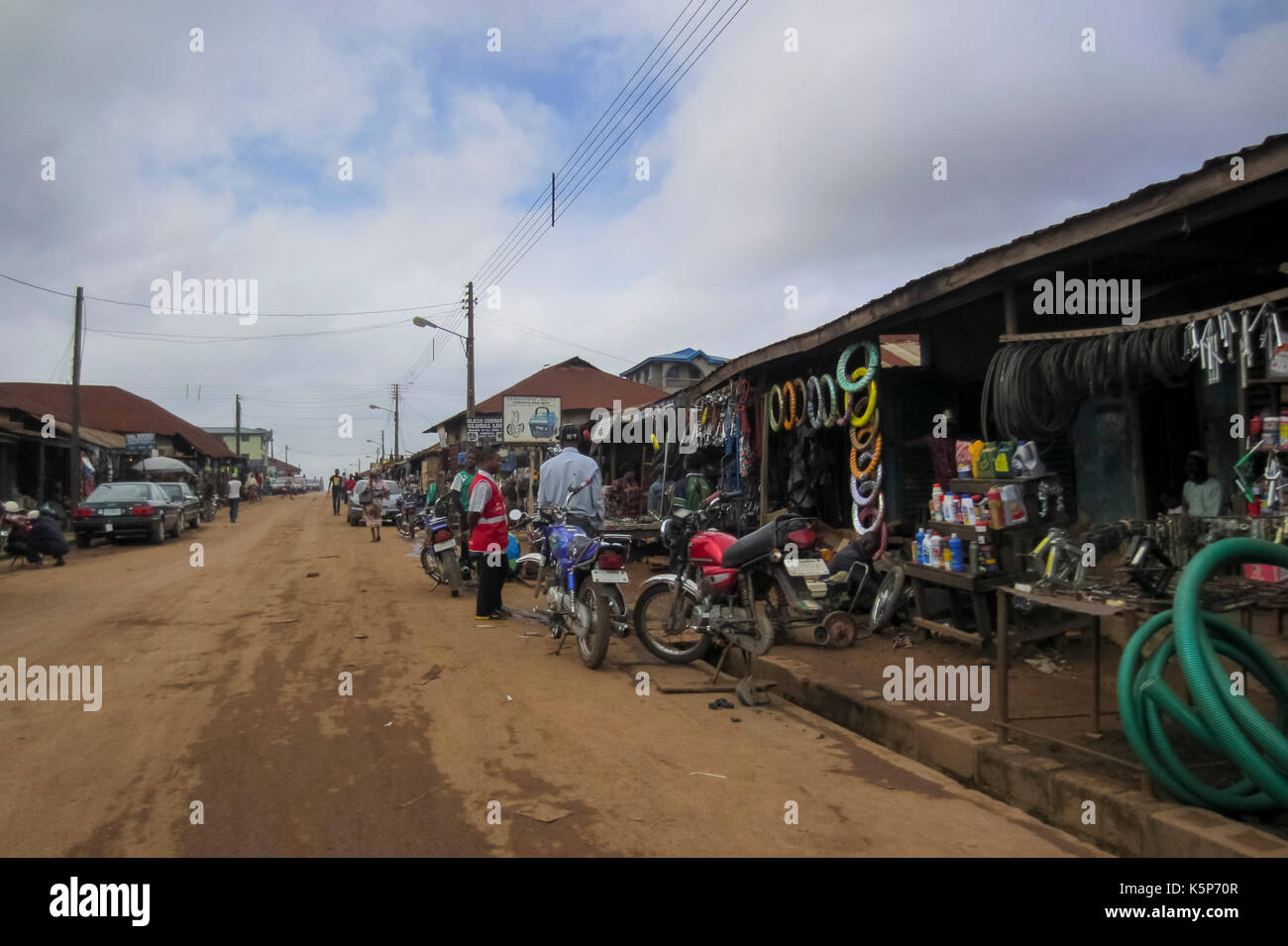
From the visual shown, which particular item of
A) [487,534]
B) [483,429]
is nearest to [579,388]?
[483,429]

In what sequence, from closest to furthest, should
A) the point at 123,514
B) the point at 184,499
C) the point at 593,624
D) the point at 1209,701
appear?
the point at 1209,701 < the point at 593,624 < the point at 123,514 < the point at 184,499

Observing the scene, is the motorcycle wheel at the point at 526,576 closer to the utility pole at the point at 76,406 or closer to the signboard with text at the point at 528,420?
the signboard with text at the point at 528,420

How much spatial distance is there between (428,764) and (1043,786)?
10.1 feet

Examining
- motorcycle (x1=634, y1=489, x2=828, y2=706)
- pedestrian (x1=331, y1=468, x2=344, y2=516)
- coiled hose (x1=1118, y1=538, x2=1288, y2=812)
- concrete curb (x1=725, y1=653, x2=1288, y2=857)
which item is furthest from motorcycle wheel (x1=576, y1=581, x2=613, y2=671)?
pedestrian (x1=331, y1=468, x2=344, y2=516)

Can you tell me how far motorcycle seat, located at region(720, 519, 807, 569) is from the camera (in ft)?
22.2

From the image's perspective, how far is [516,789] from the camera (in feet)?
13.7

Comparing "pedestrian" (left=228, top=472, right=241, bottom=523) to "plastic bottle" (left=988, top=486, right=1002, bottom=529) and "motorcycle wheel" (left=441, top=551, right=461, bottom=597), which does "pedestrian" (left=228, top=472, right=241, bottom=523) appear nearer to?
"motorcycle wheel" (left=441, top=551, right=461, bottom=597)

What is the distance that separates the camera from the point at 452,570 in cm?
1163

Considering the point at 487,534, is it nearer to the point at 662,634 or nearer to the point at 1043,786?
the point at 662,634

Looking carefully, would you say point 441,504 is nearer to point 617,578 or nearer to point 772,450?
point 772,450

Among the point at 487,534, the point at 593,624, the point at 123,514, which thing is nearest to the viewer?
the point at 593,624

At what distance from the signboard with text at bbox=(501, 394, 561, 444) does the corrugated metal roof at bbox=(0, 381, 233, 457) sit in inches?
948

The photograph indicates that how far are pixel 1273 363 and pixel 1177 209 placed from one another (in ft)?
3.49
